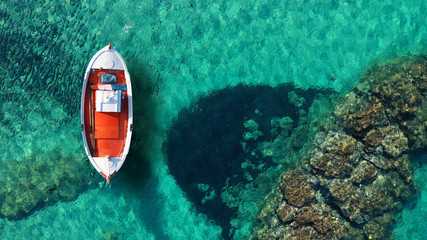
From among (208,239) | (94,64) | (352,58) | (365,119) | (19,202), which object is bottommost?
(19,202)

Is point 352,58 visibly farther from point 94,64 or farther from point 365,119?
point 94,64

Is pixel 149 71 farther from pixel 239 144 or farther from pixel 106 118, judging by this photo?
pixel 239 144

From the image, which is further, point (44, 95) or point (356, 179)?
point (44, 95)

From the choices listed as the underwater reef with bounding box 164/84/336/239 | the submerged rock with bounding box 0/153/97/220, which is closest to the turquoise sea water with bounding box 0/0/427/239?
the submerged rock with bounding box 0/153/97/220

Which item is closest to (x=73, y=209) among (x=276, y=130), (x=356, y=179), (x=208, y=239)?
(x=208, y=239)

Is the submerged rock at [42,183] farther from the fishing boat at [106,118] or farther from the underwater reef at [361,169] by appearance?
the underwater reef at [361,169]

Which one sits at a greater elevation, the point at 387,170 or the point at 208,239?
the point at 387,170
